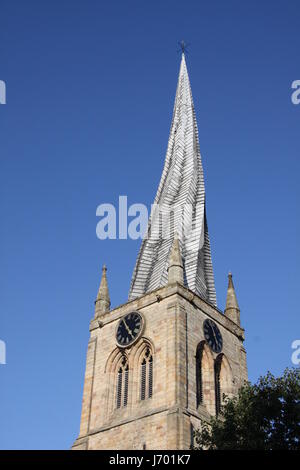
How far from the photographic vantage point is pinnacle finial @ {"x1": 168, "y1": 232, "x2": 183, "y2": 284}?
49.1m

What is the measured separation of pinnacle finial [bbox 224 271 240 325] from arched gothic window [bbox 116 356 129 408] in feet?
32.9

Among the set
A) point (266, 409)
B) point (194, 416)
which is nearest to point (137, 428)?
point (194, 416)

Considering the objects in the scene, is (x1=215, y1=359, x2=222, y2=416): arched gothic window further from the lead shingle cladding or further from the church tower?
the lead shingle cladding

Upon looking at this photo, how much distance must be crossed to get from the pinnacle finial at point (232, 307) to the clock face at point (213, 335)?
458cm

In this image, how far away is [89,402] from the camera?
47.8m

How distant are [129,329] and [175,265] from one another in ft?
17.7

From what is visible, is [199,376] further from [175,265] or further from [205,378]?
[175,265]

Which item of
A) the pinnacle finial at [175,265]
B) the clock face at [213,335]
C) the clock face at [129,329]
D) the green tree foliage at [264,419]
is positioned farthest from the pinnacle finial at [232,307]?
the green tree foliage at [264,419]

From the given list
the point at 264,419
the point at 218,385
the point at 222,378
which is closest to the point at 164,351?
the point at 218,385

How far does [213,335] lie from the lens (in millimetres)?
49125

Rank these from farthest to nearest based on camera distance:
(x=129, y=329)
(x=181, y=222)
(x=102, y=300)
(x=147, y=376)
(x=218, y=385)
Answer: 1. (x=181, y=222)
2. (x=102, y=300)
3. (x=129, y=329)
4. (x=218, y=385)
5. (x=147, y=376)

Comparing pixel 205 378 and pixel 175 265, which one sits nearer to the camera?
pixel 205 378

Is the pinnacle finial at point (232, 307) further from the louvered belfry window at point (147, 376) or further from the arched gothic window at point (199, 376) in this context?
the louvered belfry window at point (147, 376)
